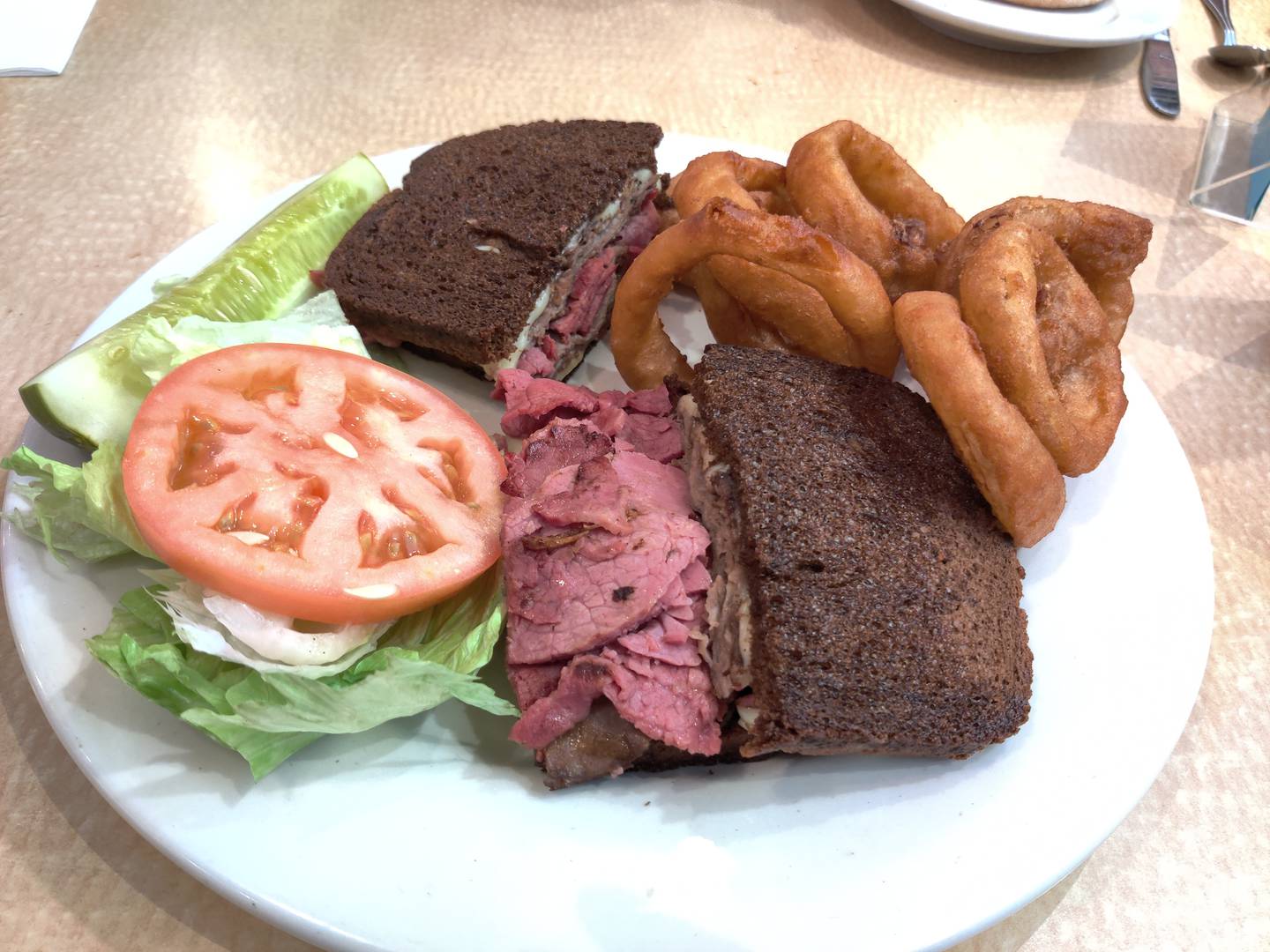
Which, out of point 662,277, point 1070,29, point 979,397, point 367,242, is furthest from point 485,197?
point 1070,29

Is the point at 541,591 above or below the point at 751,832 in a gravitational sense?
above

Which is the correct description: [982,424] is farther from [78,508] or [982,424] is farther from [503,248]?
[78,508]

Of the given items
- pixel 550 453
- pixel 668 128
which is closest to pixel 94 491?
pixel 550 453

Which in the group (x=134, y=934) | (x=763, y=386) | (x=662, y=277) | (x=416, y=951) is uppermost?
(x=662, y=277)

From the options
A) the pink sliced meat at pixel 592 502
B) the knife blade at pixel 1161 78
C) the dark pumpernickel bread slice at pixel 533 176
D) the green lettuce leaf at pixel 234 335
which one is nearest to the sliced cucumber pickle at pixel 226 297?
the green lettuce leaf at pixel 234 335

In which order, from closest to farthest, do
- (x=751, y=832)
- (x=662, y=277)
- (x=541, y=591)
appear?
(x=751, y=832) → (x=541, y=591) → (x=662, y=277)

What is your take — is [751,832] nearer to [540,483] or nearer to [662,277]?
[540,483]
